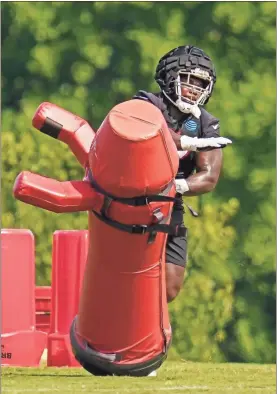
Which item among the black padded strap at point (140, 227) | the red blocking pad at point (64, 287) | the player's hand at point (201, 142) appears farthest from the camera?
the red blocking pad at point (64, 287)

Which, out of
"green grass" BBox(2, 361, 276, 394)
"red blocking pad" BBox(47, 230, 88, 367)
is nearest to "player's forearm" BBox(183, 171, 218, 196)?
"green grass" BBox(2, 361, 276, 394)

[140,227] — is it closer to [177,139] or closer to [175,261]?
[177,139]

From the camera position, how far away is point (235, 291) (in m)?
13.8

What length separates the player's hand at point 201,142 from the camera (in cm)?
663

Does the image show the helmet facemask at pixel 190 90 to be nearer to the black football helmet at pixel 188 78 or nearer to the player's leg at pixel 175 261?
the black football helmet at pixel 188 78

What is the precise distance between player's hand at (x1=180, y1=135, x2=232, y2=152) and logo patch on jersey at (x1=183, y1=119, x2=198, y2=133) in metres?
0.33

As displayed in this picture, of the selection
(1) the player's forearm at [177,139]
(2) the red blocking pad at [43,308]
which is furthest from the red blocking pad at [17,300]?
(1) the player's forearm at [177,139]

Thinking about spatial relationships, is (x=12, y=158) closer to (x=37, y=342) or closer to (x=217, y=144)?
(x=37, y=342)

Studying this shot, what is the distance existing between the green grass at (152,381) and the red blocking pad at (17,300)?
59cm

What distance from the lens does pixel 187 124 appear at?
7.07 meters

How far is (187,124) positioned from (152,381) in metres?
1.28

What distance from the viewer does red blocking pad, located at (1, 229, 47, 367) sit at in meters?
8.93

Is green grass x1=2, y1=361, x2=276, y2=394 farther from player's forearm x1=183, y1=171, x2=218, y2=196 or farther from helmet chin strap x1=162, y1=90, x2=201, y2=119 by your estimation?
helmet chin strap x1=162, y1=90, x2=201, y2=119

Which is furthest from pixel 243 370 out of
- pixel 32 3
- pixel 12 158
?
pixel 32 3
